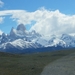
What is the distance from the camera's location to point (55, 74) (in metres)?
38.0

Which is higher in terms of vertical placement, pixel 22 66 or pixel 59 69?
pixel 22 66

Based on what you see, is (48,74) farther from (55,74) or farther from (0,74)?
(0,74)

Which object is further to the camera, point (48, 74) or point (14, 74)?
point (14, 74)

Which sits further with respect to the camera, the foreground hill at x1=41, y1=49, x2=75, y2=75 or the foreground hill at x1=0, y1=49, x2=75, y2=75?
the foreground hill at x1=0, y1=49, x2=75, y2=75

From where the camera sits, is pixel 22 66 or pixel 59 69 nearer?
pixel 59 69

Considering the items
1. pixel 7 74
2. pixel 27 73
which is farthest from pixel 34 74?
pixel 7 74

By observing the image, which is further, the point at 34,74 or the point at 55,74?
the point at 34,74

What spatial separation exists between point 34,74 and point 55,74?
4529mm

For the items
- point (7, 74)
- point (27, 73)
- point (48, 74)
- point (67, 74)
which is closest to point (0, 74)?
point (7, 74)

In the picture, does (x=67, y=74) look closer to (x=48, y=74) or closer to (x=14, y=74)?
(x=48, y=74)

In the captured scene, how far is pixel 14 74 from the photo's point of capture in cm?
4238

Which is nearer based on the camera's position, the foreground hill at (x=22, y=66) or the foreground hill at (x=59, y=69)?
the foreground hill at (x=59, y=69)

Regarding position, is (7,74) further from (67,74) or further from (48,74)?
(67,74)

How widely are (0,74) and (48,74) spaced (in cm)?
956
